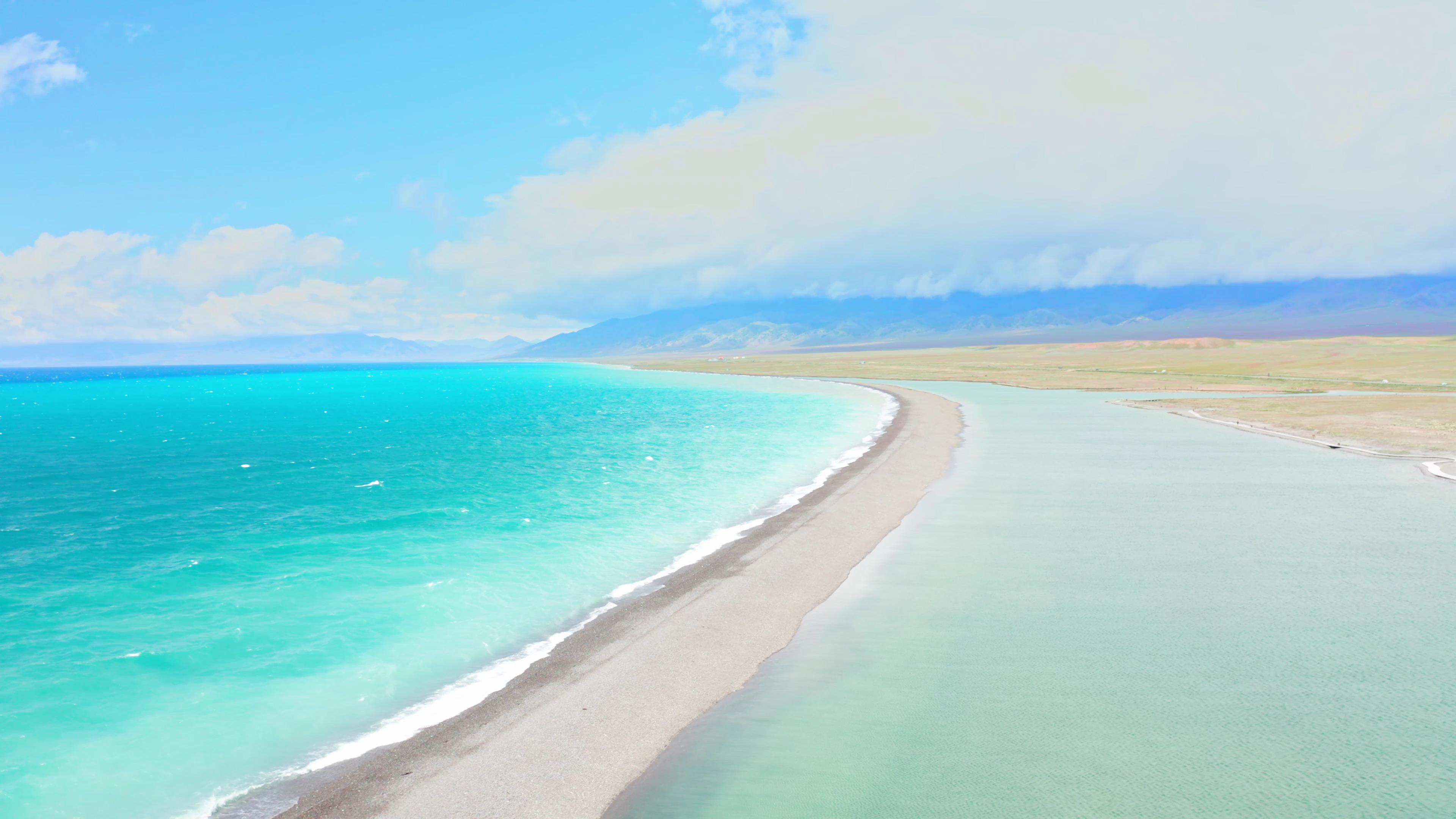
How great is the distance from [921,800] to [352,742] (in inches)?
360

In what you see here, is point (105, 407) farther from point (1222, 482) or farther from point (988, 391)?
point (1222, 482)

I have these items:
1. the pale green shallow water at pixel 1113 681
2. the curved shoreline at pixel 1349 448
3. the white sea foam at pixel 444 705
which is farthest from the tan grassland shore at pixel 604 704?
the curved shoreline at pixel 1349 448

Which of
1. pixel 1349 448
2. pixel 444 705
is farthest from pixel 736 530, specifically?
pixel 1349 448

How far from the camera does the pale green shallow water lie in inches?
426

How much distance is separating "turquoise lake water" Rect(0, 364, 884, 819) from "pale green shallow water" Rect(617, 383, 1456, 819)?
6.26 meters

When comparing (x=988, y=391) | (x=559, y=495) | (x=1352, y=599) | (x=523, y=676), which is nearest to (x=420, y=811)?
(x=523, y=676)

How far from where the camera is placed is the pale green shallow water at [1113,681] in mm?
10812

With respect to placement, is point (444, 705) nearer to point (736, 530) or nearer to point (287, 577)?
point (287, 577)

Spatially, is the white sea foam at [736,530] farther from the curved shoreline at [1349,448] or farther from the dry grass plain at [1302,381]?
the dry grass plain at [1302,381]

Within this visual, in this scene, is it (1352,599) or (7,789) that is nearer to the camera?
(7,789)

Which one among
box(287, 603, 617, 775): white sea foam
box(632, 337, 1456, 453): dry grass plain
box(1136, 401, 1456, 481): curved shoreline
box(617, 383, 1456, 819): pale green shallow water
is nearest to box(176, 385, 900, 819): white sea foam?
box(287, 603, 617, 775): white sea foam

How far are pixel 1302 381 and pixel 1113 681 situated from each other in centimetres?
11643

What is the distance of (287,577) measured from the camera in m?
23.2

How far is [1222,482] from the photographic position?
35719mm
